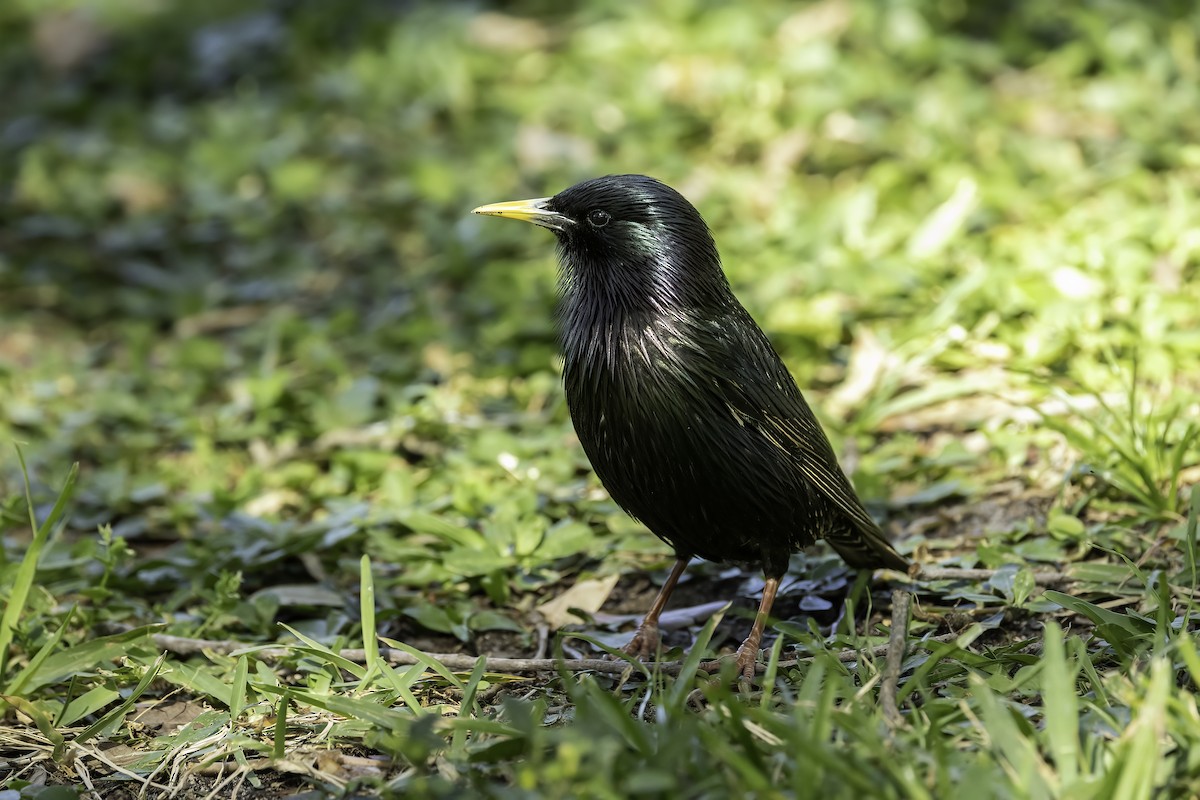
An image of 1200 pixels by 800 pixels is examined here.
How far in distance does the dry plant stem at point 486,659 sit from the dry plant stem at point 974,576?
1.03ft

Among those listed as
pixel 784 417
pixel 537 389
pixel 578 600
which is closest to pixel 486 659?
pixel 578 600

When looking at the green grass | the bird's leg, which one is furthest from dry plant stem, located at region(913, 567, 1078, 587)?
the bird's leg

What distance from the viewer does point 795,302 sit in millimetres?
5547

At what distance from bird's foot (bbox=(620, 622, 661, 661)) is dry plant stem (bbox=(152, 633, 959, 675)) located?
0.11 m

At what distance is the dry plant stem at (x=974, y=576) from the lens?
3.66 metres

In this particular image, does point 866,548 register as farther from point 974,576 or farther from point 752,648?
point 752,648

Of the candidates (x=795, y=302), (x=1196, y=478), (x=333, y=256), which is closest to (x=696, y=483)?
(x=1196, y=478)

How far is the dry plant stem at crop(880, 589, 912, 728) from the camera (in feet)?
8.96

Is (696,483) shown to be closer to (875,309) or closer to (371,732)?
(371,732)

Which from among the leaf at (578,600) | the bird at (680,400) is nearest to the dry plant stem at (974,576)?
the bird at (680,400)

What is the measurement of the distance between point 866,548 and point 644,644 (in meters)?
0.73

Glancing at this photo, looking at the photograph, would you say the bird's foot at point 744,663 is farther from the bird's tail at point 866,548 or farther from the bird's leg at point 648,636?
the bird's tail at point 866,548

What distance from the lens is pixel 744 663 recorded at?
3.37 m

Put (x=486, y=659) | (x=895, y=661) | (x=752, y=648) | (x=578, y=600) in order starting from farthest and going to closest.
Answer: (x=578, y=600) < (x=752, y=648) < (x=486, y=659) < (x=895, y=661)
